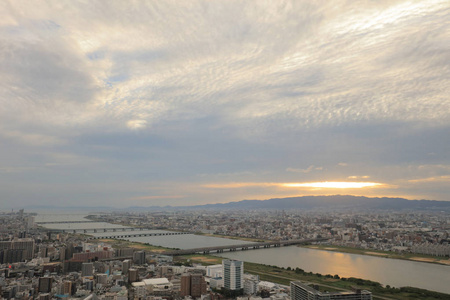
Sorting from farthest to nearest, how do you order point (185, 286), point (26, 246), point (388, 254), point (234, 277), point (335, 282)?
point (388, 254) → point (26, 246) → point (335, 282) → point (234, 277) → point (185, 286)

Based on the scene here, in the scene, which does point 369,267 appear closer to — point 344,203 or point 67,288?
point 67,288

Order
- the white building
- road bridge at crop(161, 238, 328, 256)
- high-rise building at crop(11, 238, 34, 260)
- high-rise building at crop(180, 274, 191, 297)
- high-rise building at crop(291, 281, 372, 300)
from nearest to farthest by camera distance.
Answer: high-rise building at crop(291, 281, 372, 300), high-rise building at crop(180, 274, 191, 297), the white building, high-rise building at crop(11, 238, 34, 260), road bridge at crop(161, 238, 328, 256)

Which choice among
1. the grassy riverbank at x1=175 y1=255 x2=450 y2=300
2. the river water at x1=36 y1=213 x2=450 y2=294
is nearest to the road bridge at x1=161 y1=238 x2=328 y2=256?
the river water at x1=36 y1=213 x2=450 y2=294

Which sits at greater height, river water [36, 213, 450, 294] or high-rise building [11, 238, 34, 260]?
high-rise building [11, 238, 34, 260]

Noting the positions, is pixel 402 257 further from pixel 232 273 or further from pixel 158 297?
pixel 158 297

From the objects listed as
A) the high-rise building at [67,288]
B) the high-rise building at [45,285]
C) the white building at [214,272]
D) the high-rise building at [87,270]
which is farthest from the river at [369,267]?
the high-rise building at [45,285]

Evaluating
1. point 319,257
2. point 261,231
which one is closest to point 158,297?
point 319,257

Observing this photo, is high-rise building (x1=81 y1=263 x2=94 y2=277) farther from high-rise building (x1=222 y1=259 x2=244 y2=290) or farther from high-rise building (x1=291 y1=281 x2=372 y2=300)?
high-rise building (x1=291 y1=281 x2=372 y2=300)

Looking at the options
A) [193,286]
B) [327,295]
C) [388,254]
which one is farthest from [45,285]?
[388,254]
